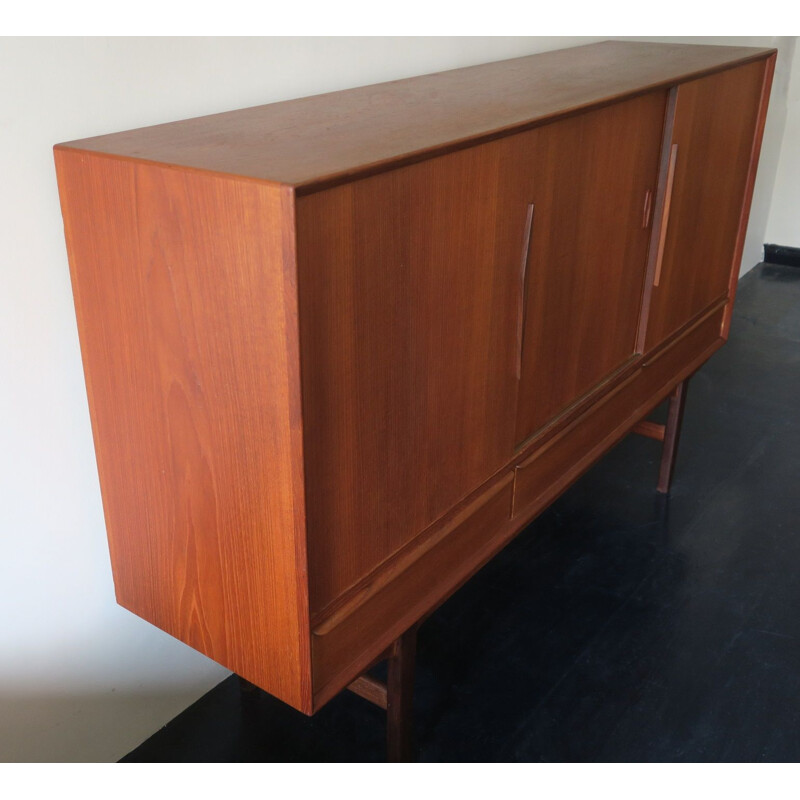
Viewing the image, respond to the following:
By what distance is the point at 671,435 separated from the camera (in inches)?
116

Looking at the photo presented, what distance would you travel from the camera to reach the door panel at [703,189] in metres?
2.14

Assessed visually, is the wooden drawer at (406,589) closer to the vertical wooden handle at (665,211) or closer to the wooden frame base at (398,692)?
the wooden frame base at (398,692)

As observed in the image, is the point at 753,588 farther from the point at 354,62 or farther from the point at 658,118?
the point at 354,62

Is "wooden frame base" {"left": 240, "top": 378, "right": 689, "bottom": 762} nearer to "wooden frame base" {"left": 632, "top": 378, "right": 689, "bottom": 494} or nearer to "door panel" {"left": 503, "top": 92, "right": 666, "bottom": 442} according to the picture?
"door panel" {"left": 503, "top": 92, "right": 666, "bottom": 442}

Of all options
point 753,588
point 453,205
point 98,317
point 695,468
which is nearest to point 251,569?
point 98,317

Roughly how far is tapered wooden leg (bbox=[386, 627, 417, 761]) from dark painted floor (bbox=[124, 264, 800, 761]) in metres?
0.16

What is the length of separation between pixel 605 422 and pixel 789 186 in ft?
12.1

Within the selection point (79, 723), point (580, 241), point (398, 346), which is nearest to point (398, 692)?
point (79, 723)

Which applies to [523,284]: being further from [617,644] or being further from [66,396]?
[617,644]

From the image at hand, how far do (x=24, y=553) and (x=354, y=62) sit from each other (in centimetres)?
119

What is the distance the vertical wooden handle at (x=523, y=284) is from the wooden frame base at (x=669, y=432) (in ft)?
4.37

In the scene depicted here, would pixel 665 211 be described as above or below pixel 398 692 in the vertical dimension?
above

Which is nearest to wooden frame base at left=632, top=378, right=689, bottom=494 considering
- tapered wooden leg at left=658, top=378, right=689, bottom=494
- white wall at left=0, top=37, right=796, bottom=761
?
tapered wooden leg at left=658, top=378, right=689, bottom=494

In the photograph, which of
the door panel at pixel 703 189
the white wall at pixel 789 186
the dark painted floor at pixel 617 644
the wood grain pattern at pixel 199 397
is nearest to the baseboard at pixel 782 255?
the white wall at pixel 789 186
